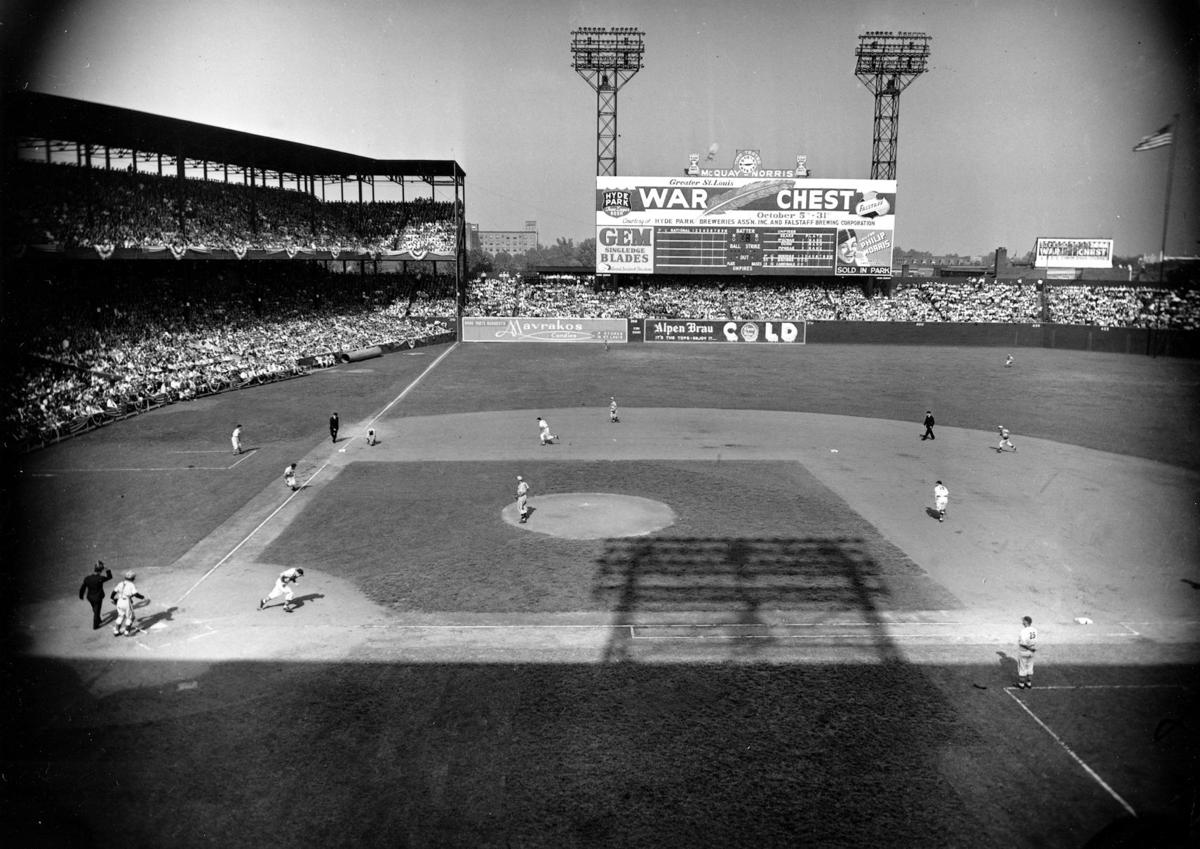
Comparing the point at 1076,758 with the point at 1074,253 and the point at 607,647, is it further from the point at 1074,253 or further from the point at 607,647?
the point at 1074,253

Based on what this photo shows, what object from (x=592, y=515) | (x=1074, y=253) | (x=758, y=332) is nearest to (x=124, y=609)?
(x=592, y=515)

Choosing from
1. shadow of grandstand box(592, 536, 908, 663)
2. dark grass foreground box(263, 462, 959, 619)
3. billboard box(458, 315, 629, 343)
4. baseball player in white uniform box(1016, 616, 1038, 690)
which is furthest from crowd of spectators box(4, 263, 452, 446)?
baseball player in white uniform box(1016, 616, 1038, 690)

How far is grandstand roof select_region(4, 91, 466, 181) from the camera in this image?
3491cm

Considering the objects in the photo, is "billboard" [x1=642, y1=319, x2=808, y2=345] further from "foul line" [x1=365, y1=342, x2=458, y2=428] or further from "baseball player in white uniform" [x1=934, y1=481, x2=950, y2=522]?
"baseball player in white uniform" [x1=934, y1=481, x2=950, y2=522]

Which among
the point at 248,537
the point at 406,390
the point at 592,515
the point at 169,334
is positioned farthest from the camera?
the point at 169,334

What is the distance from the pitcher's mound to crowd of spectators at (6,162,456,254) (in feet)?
77.8

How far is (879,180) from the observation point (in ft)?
225

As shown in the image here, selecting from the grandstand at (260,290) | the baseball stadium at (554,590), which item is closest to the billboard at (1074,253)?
the grandstand at (260,290)

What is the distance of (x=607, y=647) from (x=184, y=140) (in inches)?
1803

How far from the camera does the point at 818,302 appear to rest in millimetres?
71125

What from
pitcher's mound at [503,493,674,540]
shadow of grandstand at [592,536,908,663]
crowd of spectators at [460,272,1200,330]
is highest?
crowd of spectators at [460,272,1200,330]

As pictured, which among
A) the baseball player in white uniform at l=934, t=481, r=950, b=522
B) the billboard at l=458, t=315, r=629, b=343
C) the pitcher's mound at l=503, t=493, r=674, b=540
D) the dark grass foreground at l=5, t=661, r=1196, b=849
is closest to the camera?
the dark grass foreground at l=5, t=661, r=1196, b=849

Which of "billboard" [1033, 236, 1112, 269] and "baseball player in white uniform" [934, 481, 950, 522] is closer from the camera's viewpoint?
"baseball player in white uniform" [934, 481, 950, 522]

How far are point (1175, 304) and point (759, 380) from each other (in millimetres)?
38913
